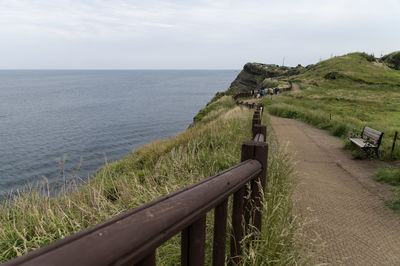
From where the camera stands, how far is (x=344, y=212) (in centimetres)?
486

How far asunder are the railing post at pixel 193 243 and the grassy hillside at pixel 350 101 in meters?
8.54

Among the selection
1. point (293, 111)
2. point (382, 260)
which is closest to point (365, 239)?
point (382, 260)

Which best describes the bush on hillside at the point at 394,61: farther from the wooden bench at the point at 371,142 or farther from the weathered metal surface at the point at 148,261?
the weathered metal surface at the point at 148,261

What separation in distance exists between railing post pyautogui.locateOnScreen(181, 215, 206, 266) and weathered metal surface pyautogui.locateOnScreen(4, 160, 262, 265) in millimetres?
78

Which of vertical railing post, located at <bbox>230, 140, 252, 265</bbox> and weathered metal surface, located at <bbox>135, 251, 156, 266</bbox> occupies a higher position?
weathered metal surface, located at <bbox>135, 251, 156, 266</bbox>

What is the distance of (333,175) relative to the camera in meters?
6.87

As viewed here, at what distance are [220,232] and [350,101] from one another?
30.1m

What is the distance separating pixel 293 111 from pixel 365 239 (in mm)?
14371

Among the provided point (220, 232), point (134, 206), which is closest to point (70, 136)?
point (134, 206)

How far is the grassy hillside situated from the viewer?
13.8m

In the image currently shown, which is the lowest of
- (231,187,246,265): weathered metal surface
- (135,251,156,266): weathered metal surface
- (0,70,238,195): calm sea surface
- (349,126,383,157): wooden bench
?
(0,70,238,195): calm sea surface

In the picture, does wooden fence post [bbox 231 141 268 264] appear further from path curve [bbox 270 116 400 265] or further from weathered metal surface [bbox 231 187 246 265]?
path curve [bbox 270 116 400 265]

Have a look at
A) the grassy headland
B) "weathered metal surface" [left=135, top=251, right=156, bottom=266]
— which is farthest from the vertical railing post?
the grassy headland

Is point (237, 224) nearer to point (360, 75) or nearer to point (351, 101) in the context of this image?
point (351, 101)
